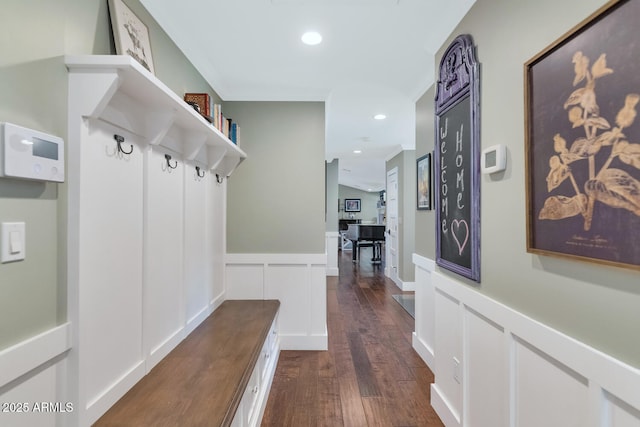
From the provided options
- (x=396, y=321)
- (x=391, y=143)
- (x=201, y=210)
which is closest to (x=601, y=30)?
(x=201, y=210)

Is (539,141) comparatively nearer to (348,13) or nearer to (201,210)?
(348,13)

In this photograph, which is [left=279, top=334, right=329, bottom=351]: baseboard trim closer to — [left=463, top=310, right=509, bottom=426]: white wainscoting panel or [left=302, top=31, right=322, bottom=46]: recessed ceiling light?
[left=463, top=310, right=509, bottom=426]: white wainscoting panel

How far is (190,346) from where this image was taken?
5.73 feet

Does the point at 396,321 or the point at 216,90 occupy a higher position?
the point at 216,90

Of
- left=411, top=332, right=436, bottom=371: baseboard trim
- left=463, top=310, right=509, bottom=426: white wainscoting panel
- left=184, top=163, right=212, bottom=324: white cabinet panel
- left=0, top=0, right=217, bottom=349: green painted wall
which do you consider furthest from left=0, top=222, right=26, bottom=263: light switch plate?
left=411, top=332, right=436, bottom=371: baseboard trim

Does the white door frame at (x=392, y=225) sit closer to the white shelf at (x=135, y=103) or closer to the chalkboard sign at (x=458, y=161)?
the chalkboard sign at (x=458, y=161)

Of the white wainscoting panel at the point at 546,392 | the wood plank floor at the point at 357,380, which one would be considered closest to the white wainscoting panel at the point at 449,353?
the wood plank floor at the point at 357,380

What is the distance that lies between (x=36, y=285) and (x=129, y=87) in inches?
31.7

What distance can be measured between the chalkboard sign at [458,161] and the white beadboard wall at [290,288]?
1.27 m

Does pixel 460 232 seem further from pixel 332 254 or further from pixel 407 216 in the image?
pixel 332 254

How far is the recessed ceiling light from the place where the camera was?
188 centimetres

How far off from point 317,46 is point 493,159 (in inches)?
55.4

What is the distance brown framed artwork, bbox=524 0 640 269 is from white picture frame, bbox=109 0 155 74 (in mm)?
1668

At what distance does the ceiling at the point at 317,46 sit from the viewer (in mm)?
1656
